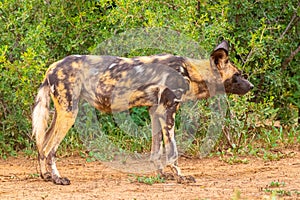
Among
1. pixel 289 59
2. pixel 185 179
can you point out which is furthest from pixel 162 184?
pixel 289 59

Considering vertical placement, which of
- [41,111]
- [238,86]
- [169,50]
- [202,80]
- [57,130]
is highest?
[169,50]

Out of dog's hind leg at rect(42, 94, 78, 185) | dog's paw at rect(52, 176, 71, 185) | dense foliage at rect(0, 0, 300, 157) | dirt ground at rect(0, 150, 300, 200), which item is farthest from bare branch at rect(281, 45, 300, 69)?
dog's paw at rect(52, 176, 71, 185)

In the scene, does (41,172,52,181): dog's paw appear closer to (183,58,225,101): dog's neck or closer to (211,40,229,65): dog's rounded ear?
(183,58,225,101): dog's neck

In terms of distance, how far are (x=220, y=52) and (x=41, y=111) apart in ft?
6.11

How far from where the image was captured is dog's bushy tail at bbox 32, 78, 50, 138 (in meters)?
6.83

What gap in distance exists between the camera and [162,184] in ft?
21.2

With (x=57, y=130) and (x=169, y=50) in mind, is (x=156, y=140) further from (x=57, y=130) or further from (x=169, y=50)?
(x=169, y=50)

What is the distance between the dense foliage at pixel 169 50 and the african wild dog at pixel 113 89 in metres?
0.86

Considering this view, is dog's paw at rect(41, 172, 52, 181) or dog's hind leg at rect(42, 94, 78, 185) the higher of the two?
dog's hind leg at rect(42, 94, 78, 185)

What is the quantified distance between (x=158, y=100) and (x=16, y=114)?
2379mm

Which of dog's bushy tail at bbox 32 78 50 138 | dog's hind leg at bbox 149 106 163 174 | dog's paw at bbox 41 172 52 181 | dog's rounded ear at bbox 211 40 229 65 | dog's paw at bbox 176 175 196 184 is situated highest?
dog's rounded ear at bbox 211 40 229 65

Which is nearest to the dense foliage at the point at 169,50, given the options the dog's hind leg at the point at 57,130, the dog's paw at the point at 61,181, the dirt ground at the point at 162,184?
the dirt ground at the point at 162,184

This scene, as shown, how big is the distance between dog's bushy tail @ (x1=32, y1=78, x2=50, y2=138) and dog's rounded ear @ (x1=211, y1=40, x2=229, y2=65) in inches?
66.3

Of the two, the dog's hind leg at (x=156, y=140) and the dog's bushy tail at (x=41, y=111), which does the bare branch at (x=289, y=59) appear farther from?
the dog's bushy tail at (x=41, y=111)
